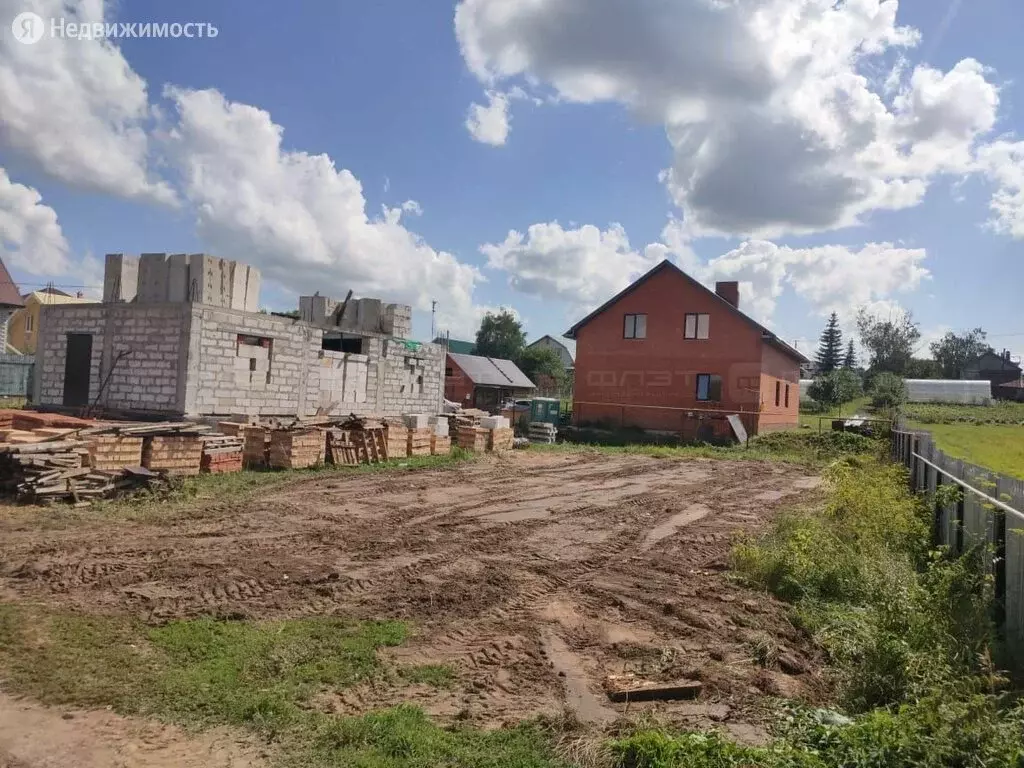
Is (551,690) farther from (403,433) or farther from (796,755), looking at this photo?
(403,433)

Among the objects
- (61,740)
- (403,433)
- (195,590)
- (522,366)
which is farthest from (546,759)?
(522,366)

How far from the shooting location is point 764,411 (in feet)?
106

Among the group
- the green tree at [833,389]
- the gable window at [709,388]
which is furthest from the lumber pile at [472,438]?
the green tree at [833,389]

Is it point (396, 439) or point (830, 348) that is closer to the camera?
point (396, 439)

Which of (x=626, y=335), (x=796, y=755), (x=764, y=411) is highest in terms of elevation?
(x=626, y=335)

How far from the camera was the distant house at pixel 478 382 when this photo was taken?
1772 inches

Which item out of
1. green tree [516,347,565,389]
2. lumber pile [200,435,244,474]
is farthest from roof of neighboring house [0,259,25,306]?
green tree [516,347,565,389]

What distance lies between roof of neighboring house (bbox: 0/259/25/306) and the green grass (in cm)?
3026

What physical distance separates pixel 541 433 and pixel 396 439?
34.1 feet

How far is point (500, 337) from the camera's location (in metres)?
74.5

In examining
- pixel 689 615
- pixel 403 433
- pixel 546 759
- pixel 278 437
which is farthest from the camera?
pixel 403 433

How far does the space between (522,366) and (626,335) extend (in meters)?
30.8

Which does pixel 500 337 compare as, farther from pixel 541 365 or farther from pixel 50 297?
pixel 50 297

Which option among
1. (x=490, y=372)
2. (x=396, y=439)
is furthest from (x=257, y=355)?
(x=490, y=372)
